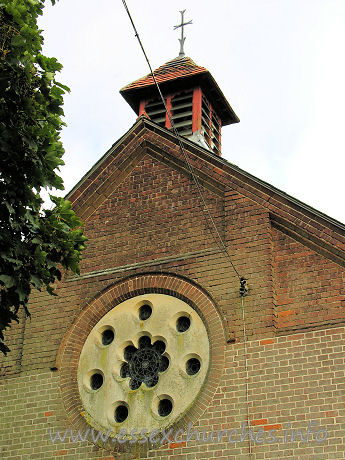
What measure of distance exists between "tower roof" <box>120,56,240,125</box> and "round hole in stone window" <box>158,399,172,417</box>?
945cm

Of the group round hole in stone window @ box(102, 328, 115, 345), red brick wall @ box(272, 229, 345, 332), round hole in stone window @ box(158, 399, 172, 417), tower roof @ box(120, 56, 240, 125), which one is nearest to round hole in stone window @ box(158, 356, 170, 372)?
round hole in stone window @ box(158, 399, 172, 417)

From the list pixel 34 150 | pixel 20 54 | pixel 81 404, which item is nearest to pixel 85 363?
pixel 81 404

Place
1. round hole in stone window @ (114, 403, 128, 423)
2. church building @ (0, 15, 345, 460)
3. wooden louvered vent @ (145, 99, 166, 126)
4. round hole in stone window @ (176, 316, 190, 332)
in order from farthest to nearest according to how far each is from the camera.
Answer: wooden louvered vent @ (145, 99, 166, 126), round hole in stone window @ (176, 316, 190, 332), round hole in stone window @ (114, 403, 128, 423), church building @ (0, 15, 345, 460)

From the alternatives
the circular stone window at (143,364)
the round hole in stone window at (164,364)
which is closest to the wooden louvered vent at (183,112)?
the circular stone window at (143,364)

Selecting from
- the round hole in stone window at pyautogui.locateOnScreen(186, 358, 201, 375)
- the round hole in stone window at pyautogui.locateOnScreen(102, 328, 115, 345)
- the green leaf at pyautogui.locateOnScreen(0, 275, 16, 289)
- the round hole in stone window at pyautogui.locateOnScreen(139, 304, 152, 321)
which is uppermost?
the round hole in stone window at pyautogui.locateOnScreen(139, 304, 152, 321)

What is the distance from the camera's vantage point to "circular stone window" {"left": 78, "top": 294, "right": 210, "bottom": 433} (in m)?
13.4

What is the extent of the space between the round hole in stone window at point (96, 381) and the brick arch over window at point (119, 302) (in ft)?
0.94

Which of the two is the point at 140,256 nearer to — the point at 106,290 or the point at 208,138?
the point at 106,290

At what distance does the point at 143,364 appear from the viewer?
1403 centimetres

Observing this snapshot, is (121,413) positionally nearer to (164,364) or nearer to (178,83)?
(164,364)

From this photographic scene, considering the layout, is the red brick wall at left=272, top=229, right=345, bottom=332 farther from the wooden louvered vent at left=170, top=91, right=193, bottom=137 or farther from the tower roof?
the tower roof

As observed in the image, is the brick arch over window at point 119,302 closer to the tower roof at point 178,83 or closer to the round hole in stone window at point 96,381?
the round hole in stone window at point 96,381

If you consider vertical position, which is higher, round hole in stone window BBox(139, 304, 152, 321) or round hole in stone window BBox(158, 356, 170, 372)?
round hole in stone window BBox(139, 304, 152, 321)

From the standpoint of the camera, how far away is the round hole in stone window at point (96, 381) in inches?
559
